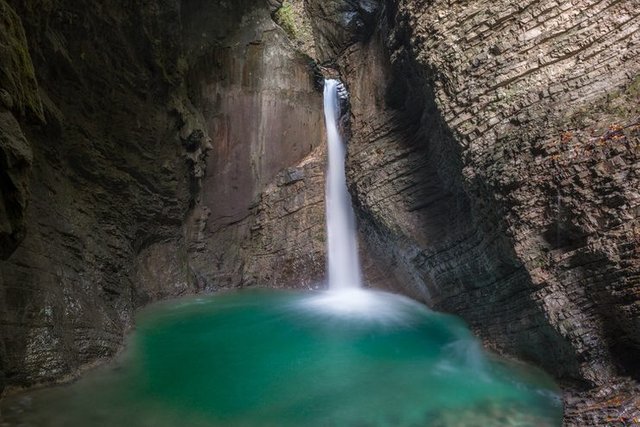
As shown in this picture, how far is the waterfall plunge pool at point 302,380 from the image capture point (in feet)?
18.4

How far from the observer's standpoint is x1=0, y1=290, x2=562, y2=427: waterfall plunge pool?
5.61 m

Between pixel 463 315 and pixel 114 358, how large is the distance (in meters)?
7.07

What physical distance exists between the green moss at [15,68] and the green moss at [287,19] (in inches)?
576

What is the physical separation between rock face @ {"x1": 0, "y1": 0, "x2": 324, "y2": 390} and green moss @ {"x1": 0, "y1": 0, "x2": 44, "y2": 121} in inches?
0.8

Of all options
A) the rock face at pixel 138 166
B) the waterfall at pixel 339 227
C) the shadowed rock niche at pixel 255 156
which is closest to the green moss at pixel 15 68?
the rock face at pixel 138 166

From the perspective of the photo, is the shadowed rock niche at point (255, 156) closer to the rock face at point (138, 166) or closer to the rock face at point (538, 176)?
the rock face at point (138, 166)

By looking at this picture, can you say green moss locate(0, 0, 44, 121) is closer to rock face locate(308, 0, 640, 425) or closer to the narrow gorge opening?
the narrow gorge opening

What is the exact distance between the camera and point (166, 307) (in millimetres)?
11578

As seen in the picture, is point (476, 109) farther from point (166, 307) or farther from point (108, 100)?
point (166, 307)

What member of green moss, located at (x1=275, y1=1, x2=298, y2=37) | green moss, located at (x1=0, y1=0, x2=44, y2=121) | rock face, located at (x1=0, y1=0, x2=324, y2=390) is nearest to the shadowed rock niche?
rock face, located at (x1=0, y1=0, x2=324, y2=390)

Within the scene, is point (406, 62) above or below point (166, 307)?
above

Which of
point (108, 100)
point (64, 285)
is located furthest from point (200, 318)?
point (108, 100)

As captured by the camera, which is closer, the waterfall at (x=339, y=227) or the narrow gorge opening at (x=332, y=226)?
the narrow gorge opening at (x=332, y=226)

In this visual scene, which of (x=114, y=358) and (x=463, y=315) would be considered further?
(x=463, y=315)
